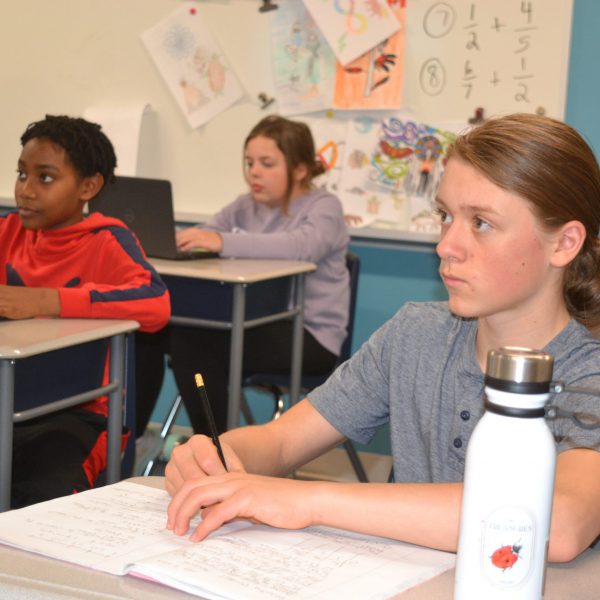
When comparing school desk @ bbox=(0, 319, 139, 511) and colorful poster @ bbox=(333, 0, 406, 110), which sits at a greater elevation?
colorful poster @ bbox=(333, 0, 406, 110)

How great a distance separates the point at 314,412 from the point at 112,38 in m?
3.15

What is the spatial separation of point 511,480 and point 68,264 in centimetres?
190

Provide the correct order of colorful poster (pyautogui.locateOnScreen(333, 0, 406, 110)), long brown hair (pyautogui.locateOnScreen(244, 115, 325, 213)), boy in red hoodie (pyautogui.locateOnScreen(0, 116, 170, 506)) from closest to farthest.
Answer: boy in red hoodie (pyautogui.locateOnScreen(0, 116, 170, 506)) → long brown hair (pyautogui.locateOnScreen(244, 115, 325, 213)) → colorful poster (pyautogui.locateOnScreen(333, 0, 406, 110))

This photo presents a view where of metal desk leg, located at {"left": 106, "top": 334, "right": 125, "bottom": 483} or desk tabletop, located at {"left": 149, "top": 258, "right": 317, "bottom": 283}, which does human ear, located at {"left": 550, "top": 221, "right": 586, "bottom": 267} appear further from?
desk tabletop, located at {"left": 149, "top": 258, "right": 317, "bottom": 283}

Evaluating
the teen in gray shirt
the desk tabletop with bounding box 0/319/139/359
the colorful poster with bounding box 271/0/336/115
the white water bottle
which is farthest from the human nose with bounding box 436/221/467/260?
the colorful poster with bounding box 271/0/336/115

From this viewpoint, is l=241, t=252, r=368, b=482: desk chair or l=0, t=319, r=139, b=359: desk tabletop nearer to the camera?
l=0, t=319, r=139, b=359: desk tabletop

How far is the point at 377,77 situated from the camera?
3783 millimetres

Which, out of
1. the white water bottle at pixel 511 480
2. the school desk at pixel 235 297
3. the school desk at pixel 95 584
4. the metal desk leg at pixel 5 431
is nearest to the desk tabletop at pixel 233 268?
the school desk at pixel 235 297

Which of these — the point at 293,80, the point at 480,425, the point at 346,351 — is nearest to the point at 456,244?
the point at 480,425

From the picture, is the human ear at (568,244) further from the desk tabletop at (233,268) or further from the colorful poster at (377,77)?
the colorful poster at (377,77)

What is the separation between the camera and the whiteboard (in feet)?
12.1

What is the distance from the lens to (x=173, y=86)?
4168 millimetres

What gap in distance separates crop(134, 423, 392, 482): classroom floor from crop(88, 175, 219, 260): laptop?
72 cm

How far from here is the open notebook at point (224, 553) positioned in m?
0.90
